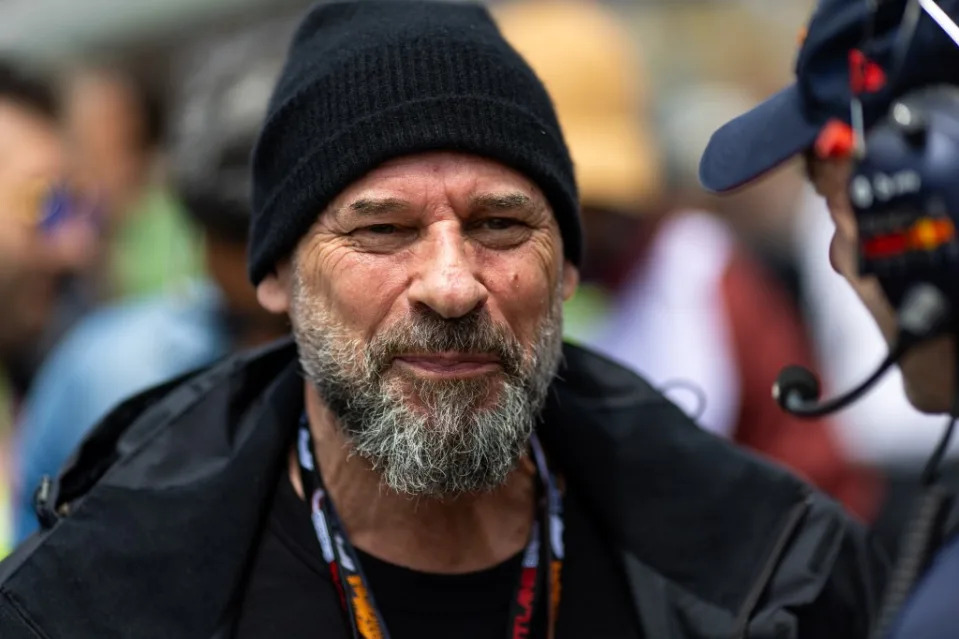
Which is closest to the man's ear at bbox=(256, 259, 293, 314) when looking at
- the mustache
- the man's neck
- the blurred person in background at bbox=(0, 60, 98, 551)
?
the man's neck

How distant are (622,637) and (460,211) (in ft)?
2.95

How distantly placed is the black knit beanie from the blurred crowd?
808 millimetres

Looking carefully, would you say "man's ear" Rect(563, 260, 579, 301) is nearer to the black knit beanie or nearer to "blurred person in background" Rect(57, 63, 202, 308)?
the black knit beanie

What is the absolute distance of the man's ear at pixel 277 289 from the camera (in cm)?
342

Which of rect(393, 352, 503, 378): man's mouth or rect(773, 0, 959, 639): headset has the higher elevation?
rect(773, 0, 959, 639): headset

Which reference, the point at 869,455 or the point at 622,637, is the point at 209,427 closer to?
the point at 622,637

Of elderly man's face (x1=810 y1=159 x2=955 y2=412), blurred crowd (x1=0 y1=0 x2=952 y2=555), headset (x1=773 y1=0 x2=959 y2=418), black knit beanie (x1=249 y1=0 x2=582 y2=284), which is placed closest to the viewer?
headset (x1=773 y1=0 x2=959 y2=418)

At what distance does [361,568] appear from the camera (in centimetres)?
317

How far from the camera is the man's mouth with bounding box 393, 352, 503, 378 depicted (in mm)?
3139

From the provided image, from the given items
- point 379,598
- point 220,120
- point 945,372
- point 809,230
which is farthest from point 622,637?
point 809,230

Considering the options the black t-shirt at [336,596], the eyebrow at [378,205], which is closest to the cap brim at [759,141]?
the eyebrow at [378,205]

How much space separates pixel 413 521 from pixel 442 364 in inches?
14.0

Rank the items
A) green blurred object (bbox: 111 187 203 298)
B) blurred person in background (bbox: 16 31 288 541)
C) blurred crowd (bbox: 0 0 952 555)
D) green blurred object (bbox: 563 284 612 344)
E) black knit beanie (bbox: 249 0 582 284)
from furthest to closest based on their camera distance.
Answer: green blurred object (bbox: 111 187 203 298) < green blurred object (bbox: 563 284 612 344) < blurred crowd (bbox: 0 0 952 555) < blurred person in background (bbox: 16 31 288 541) < black knit beanie (bbox: 249 0 582 284)

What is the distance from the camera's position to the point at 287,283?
3.41 meters
